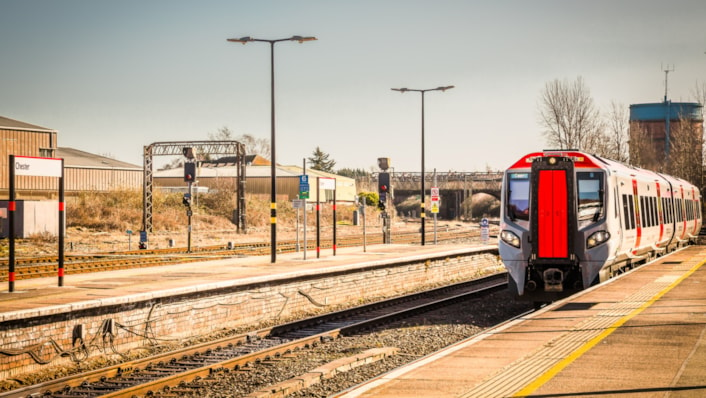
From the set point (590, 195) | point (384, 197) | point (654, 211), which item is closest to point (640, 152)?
point (384, 197)

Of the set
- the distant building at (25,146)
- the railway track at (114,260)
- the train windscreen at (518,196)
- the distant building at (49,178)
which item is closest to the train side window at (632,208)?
the train windscreen at (518,196)

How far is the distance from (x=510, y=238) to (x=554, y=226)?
3.28 ft

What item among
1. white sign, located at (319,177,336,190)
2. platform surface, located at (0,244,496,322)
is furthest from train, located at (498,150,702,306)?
white sign, located at (319,177,336,190)

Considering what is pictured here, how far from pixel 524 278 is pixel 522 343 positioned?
20.4 feet

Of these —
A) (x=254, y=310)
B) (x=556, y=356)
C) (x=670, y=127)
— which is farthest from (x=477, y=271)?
(x=670, y=127)

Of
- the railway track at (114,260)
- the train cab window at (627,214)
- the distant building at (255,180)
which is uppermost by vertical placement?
the distant building at (255,180)

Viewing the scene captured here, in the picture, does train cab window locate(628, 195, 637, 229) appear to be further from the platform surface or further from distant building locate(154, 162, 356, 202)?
distant building locate(154, 162, 356, 202)

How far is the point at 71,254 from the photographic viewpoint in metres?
37.7

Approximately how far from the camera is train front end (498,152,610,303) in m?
19.8

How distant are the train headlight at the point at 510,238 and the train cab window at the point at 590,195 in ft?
5.04

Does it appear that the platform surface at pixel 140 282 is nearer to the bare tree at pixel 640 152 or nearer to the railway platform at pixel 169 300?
the railway platform at pixel 169 300

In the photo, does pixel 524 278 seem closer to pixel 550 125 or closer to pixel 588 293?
pixel 588 293

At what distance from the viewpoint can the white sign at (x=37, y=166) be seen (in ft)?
59.0

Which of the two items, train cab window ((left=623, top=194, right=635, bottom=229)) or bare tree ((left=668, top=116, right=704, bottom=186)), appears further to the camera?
bare tree ((left=668, top=116, right=704, bottom=186))
